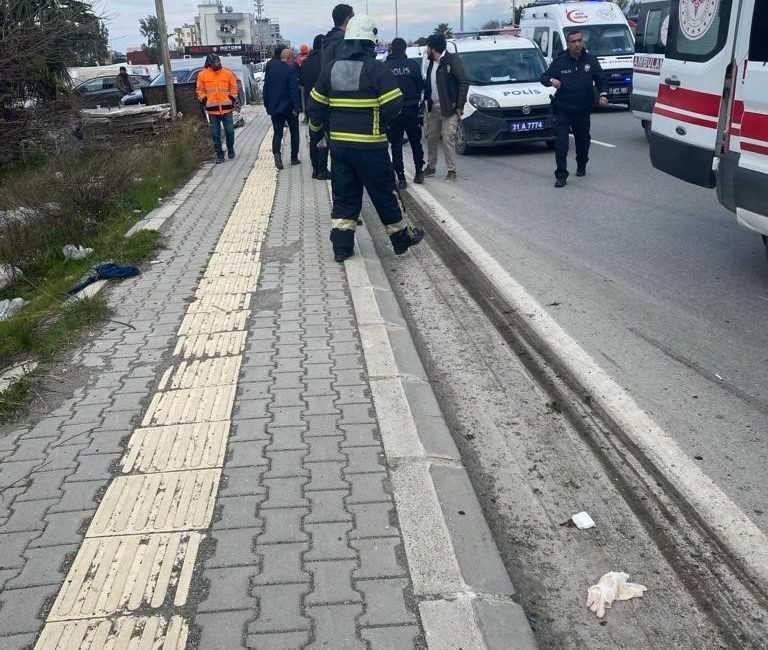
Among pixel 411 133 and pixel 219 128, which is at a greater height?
pixel 411 133

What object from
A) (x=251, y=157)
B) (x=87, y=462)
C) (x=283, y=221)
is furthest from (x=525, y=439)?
(x=251, y=157)

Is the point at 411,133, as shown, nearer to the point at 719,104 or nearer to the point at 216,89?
the point at 216,89

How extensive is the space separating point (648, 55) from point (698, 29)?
27.2 feet

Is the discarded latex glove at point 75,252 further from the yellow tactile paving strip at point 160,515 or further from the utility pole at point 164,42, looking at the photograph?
the utility pole at point 164,42

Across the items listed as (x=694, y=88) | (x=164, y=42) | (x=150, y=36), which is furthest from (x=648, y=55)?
(x=150, y=36)

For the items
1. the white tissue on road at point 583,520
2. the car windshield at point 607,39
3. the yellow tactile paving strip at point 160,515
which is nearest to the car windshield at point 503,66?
the car windshield at point 607,39

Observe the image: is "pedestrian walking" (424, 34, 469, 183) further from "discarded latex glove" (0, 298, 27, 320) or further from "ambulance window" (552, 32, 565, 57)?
"ambulance window" (552, 32, 565, 57)

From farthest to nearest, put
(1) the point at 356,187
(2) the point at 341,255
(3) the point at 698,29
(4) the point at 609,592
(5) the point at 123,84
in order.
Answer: (5) the point at 123,84
(2) the point at 341,255
(1) the point at 356,187
(3) the point at 698,29
(4) the point at 609,592

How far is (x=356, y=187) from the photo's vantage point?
740 cm

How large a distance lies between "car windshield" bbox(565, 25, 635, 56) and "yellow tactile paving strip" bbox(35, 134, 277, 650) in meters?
18.5

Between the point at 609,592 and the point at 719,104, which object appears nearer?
the point at 609,592

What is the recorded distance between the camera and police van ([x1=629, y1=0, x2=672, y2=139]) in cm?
1413

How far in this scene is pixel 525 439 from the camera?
4383 millimetres

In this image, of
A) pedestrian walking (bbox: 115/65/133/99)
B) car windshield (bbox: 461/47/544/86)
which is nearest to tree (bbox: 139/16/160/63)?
pedestrian walking (bbox: 115/65/133/99)
